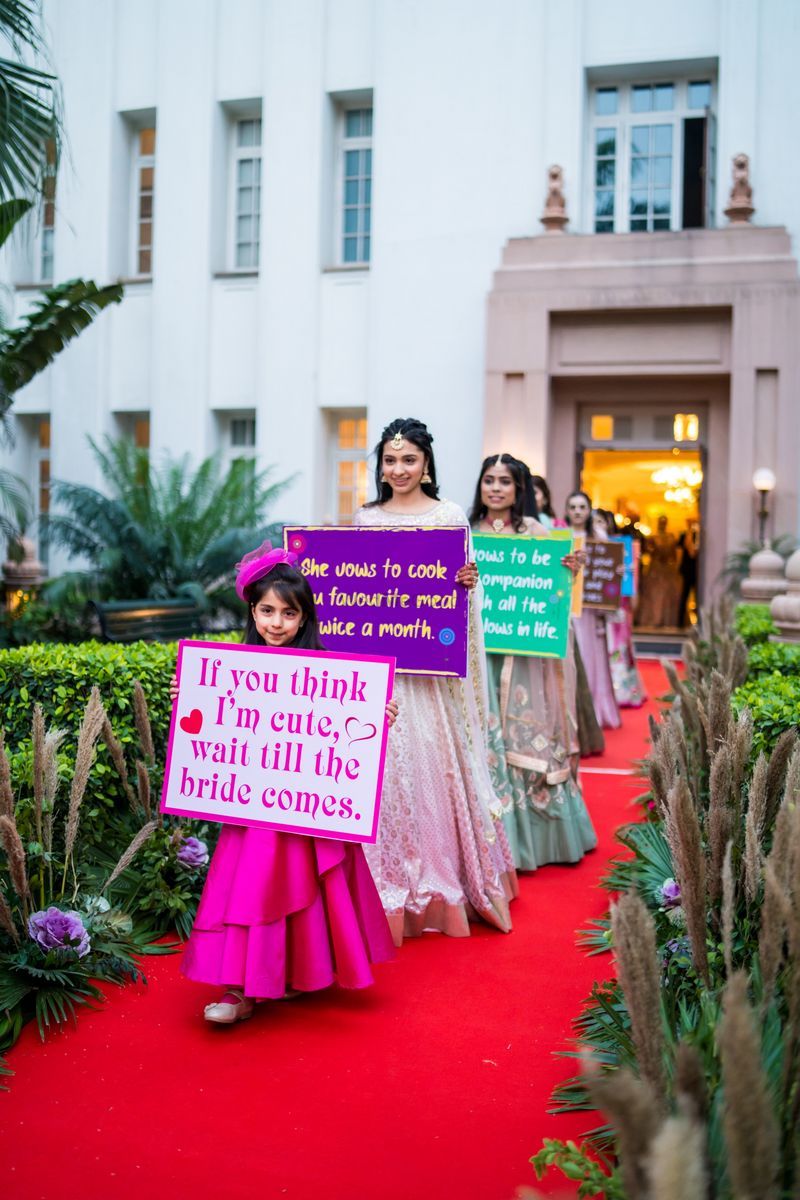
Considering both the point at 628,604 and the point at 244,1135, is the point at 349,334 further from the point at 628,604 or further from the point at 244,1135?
the point at 244,1135

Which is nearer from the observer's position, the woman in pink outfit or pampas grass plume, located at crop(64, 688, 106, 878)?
pampas grass plume, located at crop(64, 688, 106, 878)

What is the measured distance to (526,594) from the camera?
16.9 ft

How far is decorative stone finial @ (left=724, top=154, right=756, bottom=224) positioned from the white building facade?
25cm

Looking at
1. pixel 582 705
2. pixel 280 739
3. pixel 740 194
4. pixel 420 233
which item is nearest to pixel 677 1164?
pixel 280 739

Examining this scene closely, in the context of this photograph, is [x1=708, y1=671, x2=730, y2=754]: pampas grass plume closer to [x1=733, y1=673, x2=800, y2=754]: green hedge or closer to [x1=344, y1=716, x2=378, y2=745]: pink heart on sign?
[x1=733, y1=673, x2=800, y2=754]: green hedge

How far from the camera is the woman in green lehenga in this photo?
16.1ft

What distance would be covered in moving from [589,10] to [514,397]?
478 cm

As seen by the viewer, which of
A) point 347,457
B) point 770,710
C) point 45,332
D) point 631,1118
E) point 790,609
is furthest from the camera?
point 347,457

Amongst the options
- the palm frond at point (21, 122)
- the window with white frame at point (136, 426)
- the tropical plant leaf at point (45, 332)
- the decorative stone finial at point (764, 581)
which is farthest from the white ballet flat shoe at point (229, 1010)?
the window with white frame at point (136, 426)

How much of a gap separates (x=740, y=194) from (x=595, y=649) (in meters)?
6.50

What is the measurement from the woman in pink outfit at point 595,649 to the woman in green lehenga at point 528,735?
284 cm

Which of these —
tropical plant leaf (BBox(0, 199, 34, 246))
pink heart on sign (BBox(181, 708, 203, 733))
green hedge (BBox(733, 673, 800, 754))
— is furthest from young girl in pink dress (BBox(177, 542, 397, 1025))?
tropical plant leaf (BBox(0, 199, 34, 246))

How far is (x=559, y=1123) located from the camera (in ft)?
8.68

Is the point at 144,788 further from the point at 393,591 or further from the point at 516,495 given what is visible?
the point at 516,495
